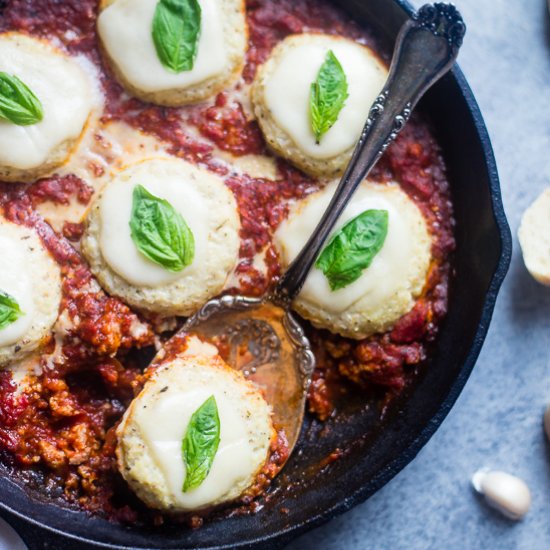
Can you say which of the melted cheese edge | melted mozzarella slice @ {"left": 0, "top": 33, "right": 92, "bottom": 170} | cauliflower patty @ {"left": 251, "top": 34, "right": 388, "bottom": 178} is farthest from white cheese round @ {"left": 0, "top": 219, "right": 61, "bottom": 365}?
cauliflower patty @ {"left": 251, "top": 34, "right": 388, "bottom": 178}

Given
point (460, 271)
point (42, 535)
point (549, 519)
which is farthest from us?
point (549, 519)

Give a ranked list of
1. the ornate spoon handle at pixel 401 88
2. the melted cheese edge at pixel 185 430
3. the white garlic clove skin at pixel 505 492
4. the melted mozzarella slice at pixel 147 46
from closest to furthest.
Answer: the ornate spoon handle at pixel 401 88 → the melted cheese edge at pixel 185 430 → the melted mozzarella slice at pixel 147 46 → the white garlic clove skin at pixel 505 492

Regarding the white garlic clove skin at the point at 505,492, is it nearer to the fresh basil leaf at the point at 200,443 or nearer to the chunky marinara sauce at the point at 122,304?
the chunky marinara sauce at the point at 122,304

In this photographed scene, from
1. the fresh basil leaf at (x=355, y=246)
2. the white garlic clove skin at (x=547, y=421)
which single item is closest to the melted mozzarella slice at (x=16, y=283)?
the fresh basil leaf at (x=355, y=246)

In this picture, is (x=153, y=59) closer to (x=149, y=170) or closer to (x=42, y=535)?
(x=149, y=170)

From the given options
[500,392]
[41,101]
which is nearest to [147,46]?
[41,101]

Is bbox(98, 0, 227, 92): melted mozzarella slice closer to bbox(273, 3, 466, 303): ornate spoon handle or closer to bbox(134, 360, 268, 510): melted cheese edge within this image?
bbox(273, 3, 466, 303): ornate spoon handle

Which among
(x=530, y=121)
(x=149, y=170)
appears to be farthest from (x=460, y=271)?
(x=149, y=170)
